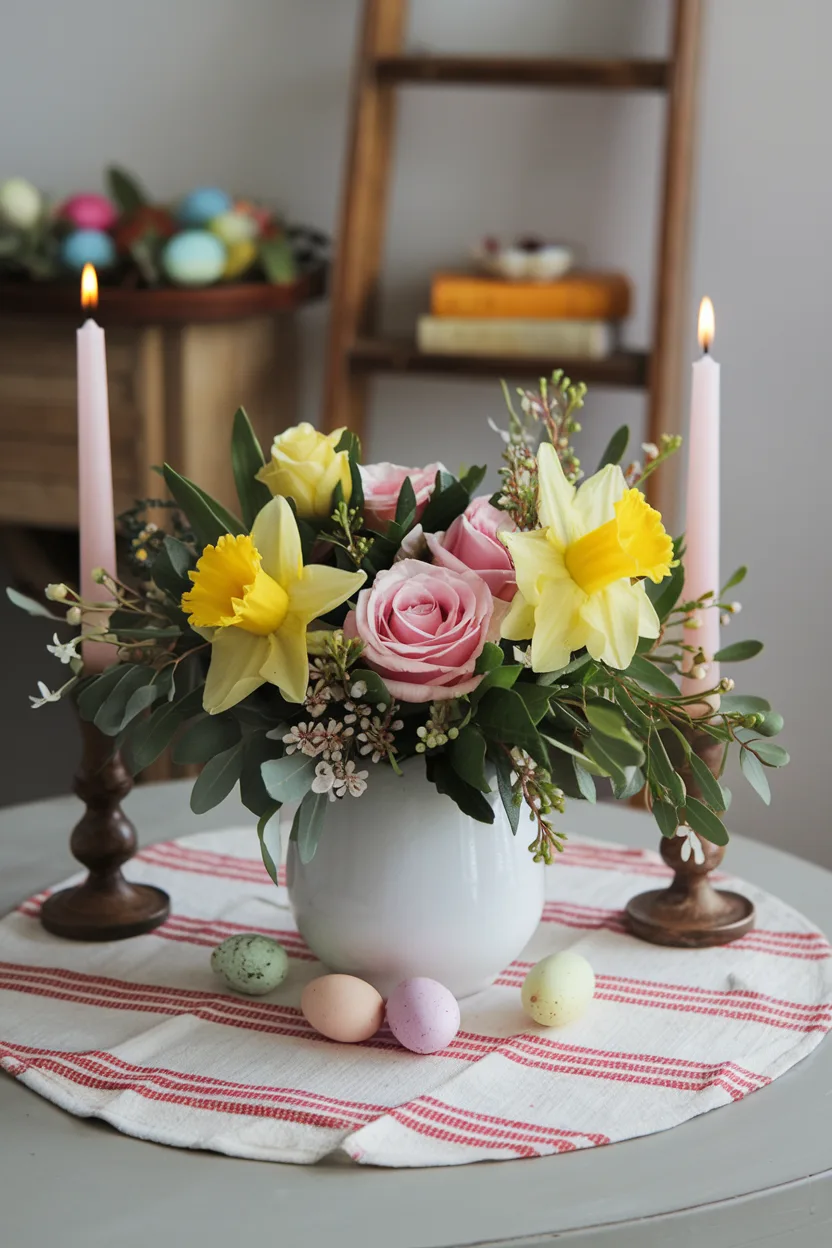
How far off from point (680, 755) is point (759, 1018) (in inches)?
6.9

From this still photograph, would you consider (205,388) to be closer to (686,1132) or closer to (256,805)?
(256,805)

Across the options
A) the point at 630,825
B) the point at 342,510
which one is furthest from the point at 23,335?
the point at 342,510

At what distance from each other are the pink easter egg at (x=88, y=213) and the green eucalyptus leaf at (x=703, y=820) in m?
1.35

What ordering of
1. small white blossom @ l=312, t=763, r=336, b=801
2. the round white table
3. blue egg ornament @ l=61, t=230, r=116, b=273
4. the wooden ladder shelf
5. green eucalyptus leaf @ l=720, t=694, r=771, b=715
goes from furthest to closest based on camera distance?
blue egg ornament @ l=61, t=230, r=116, b=273 < the wooden ladder shelf < green eucalyptus leaf @ l=720, t=694, r=771, b=715 < small white blossom @ l=312, t=763, r=336, b=801 < the round white table

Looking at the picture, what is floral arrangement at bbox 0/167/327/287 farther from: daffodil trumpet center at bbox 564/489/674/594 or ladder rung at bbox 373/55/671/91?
daffodil trumpet center at bbox 564/489/674/594

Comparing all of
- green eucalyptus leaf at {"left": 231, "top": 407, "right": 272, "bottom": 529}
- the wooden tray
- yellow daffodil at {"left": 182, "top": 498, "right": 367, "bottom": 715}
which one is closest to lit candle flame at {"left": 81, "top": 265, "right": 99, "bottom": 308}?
green eucalyptus leaf at {"left": 231, "top": 407, "right": 272, "bottom": 529}

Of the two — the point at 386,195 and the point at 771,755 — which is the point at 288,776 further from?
the point at 386,195

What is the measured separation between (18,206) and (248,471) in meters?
1.15

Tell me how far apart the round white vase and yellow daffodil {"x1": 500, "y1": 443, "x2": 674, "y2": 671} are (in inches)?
4.9

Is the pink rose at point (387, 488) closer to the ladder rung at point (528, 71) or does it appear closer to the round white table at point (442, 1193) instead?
the round white table at point (442, 1193)

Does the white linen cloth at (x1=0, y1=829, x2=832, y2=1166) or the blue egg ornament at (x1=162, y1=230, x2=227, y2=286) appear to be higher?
the blue egg ornament at (x1=162, y1=230, x2=227, y2=286)

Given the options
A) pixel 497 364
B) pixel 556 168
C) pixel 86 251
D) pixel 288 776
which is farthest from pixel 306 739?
pixel 556 168

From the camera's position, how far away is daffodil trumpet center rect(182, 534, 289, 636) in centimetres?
76

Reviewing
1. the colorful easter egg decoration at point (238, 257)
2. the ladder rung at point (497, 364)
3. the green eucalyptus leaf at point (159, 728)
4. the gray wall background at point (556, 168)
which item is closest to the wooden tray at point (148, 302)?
the colorful easter egg decoration at point (238, 257)
